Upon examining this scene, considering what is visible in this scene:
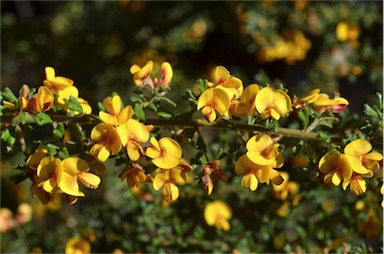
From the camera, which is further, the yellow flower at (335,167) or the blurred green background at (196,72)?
the blurred green background at (196,72)

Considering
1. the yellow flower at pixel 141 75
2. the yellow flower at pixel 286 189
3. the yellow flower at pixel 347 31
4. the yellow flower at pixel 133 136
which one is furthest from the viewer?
the yellow flower at pixel 347 31

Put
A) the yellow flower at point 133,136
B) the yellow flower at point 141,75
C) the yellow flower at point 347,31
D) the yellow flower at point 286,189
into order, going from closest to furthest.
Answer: the yellow flower at point 133,136 → the yellow flower at point 141,75 → the yellow flower at point 286,189 → the yellow flower at point 347,31

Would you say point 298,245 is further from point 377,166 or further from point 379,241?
point 377,166

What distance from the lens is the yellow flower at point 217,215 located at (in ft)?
4.56

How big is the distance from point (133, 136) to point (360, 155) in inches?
13.4

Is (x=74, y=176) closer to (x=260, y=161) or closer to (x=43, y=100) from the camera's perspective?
(x=43, y=100)

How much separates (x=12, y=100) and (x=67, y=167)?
0.47 feet

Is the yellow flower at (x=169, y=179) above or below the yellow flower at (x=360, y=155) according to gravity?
below

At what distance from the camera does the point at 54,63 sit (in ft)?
8.86

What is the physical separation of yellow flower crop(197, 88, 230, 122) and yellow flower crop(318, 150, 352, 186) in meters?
0.17

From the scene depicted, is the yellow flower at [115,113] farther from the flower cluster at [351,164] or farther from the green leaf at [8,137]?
the flower cluster at [351,164]

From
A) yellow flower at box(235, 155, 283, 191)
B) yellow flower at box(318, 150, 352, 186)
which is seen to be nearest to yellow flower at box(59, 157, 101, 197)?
yellow flower at box(235, 155, 283, 191)

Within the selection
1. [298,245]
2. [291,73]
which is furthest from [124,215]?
[291,73]

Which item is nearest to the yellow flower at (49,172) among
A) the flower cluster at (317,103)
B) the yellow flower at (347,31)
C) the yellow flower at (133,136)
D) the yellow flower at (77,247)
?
the yellow flower at (133,136)
